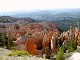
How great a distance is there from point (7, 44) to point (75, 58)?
32773 millimetres

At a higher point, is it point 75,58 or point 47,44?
point 75,58

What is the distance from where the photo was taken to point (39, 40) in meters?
110

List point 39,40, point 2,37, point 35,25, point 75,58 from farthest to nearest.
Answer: point 35,25, point 39,40, point 2,37, point 75,58

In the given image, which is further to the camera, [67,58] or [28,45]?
[28,45]

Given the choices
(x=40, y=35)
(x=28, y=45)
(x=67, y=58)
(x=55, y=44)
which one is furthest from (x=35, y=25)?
(x=67, y=58)

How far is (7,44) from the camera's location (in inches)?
2889

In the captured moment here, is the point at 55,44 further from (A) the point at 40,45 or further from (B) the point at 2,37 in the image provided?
(B) the point at 2,37

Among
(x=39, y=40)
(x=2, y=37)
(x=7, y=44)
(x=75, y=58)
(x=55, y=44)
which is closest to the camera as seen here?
(x=75, y=58)

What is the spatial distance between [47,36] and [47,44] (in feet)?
16.0

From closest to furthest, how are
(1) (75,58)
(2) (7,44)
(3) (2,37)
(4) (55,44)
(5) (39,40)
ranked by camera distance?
(1) (75,58), (2) (7,44), (3) (2,37), (4) (55,44), (5) (39,40)

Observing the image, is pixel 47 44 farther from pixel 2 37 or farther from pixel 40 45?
pixel 2 37

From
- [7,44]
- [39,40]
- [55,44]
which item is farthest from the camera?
[39,40]

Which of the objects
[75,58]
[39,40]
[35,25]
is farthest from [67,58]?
[35,25]

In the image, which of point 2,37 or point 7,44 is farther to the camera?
point 2,37
